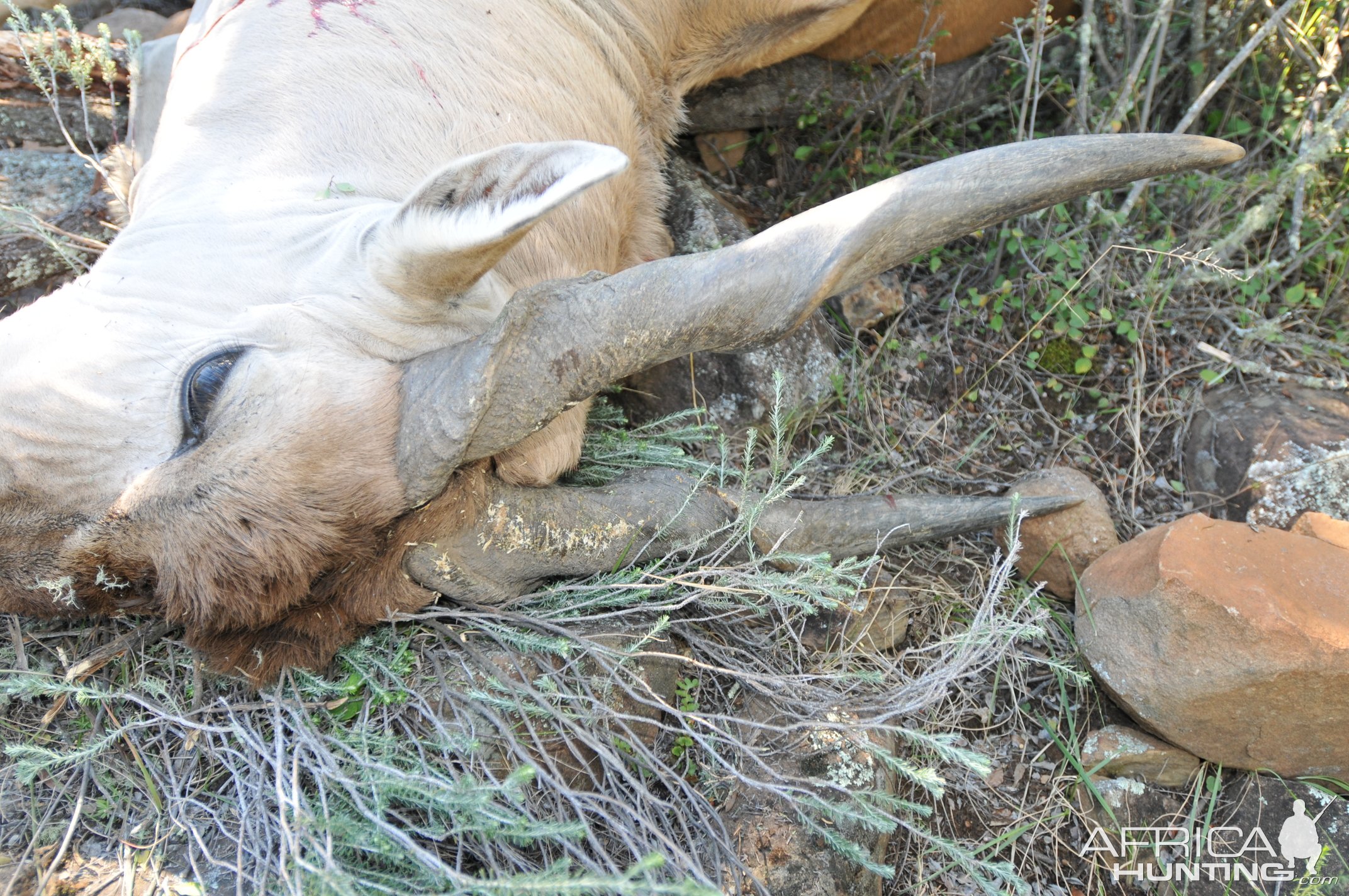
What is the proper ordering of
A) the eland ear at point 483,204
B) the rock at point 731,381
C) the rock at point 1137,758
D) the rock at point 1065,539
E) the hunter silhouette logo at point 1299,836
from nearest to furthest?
the eland ear at point 483,204, the hunter silhouette logo at point 1299,836, the rock at point 1137,758, the rock at point 1065,539, the rock at point 731,381

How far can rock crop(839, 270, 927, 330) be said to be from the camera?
345 cm

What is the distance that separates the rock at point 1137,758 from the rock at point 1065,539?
0.47 m

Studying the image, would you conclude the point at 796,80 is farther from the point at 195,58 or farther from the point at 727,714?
the point at 727,714

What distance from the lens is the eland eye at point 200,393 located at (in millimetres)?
1810

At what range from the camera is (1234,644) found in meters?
2.37

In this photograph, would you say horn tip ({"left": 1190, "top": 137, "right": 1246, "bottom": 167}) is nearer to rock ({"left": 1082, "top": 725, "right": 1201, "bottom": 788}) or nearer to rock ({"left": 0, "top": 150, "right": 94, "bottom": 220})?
rock ({"left": 1082, "top": 725, "right": 1201, "bottom": 788})

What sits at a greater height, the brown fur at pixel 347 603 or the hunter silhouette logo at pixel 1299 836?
the brown fur at pixel 347 603

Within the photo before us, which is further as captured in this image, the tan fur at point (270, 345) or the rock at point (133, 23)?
the rock at point (133, 23)

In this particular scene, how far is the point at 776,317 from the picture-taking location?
1782 mm

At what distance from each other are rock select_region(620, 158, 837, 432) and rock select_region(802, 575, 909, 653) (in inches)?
30.2

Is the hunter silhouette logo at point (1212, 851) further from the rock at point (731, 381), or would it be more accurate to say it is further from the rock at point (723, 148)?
the rock at point (723, 148)

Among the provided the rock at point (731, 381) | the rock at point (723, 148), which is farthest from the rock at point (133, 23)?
the rock at point (731, 381)

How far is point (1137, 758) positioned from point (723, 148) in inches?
113

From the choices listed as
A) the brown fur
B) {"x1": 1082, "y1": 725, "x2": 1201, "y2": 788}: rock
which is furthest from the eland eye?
{"x1": 1082, "y1": 725, "x2": 1201, "y2": 788}: rock
